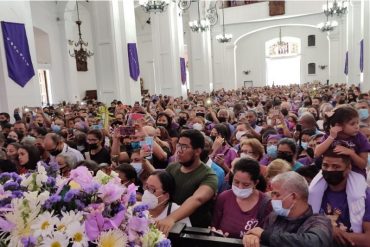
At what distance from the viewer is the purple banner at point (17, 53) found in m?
8.98

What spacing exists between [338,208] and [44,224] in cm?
214

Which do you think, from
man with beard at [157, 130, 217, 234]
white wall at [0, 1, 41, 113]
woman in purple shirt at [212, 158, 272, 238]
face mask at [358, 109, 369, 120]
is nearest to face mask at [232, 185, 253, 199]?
woman in purple shirt at [212, 158, 272, 238]

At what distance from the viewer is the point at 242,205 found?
2814 millimetres

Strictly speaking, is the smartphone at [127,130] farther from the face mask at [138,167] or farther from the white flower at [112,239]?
the white flower at [112,239]

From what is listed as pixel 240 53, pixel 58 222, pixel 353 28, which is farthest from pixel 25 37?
pixel 240 53

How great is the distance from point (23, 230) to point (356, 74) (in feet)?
69.9

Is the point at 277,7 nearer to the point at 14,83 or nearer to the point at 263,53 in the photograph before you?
the point at 263,53

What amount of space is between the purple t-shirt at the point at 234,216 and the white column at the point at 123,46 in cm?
963

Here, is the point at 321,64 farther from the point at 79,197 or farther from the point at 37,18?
the point at 79,197

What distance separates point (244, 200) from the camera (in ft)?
9.30

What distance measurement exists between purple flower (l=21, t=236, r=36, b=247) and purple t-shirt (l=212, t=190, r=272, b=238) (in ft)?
5.39

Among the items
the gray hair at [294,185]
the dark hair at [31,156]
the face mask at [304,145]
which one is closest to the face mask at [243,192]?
the gray hair at [294,185]

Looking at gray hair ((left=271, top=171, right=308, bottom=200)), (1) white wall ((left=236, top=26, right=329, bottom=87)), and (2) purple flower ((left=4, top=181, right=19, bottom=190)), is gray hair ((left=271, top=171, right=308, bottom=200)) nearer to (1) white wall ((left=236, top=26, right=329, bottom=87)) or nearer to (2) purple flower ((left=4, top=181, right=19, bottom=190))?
(2) purple flower ((left=4, top=181, right=19, bottom=190))

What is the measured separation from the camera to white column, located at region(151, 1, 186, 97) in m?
16.3
